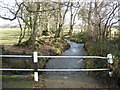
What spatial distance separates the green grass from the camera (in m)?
3.89

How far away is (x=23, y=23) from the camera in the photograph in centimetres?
464

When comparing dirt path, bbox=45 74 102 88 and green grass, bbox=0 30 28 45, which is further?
green grass, bbox=0 30 28 45

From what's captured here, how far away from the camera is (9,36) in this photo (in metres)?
4.07

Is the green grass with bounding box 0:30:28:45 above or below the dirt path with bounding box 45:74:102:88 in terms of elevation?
above

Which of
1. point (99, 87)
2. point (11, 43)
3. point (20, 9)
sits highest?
point (20, 9)

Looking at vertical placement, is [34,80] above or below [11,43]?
below

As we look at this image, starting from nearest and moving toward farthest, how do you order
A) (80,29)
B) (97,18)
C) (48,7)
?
(97,18) → (48,7) → (80,29)

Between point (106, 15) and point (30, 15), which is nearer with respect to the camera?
point (106, 15)

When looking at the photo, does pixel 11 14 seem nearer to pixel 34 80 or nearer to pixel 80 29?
pixel 34 80

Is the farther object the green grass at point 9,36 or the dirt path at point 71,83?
the green grass at point 9,36

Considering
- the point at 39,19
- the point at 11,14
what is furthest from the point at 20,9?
the point at 39,19

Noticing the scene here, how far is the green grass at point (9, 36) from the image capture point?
389cm

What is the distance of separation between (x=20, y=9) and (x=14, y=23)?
1.79 ft

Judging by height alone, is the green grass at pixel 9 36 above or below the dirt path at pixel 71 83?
above
